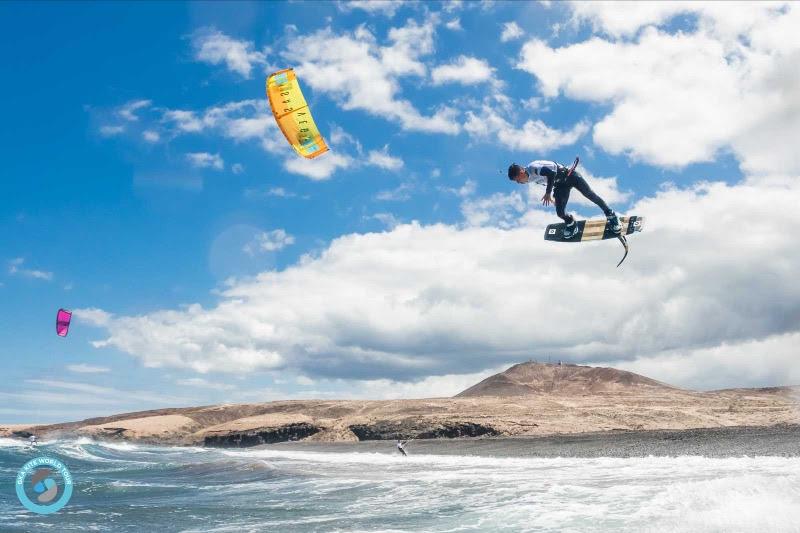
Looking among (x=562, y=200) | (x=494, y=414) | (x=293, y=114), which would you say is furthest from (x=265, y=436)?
(x=562, y=200)

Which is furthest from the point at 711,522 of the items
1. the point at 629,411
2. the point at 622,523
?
the point at 629,411

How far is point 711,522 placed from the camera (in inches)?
436

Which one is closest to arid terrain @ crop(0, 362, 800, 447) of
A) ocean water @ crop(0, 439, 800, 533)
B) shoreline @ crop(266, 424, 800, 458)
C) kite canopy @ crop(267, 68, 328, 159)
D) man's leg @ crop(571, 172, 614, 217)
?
shoreline @ crop(266, 424, 800, 458)

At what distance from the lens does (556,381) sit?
283 feet

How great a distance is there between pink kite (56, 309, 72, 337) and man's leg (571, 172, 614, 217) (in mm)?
36749

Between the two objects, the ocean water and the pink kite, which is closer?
the ocean water

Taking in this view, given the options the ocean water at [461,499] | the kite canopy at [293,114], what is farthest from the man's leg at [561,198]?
the kite canopy at [293,114]

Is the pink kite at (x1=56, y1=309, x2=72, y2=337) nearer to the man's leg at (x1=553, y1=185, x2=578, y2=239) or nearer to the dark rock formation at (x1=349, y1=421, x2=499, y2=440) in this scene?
the dark rock formation at (x1=349, y1=421, x2=499, y2=440)

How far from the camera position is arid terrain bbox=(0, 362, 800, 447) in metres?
39.1

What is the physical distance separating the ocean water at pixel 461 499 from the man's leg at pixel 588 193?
6.68 m

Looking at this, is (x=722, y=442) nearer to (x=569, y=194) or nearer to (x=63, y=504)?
(x=569, y=194)

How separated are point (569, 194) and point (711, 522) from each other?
22.8 ft

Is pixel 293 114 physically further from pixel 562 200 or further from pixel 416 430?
pixel 416 430

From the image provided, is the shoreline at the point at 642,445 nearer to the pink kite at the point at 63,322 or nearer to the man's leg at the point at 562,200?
the man's leg at the point at 562,200
